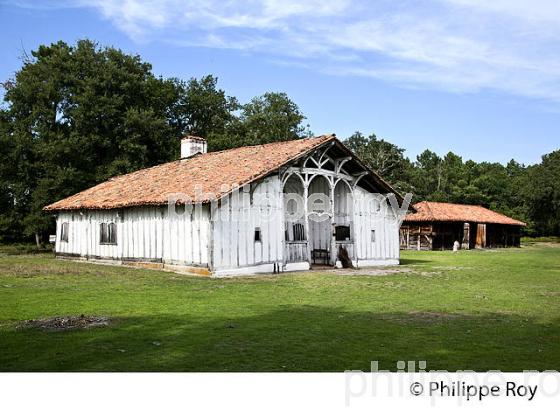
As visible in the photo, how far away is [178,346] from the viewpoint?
7582mm

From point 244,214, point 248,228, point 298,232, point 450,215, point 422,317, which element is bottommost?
point 422,317

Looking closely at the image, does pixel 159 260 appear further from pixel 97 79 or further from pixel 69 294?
pixel 97 79

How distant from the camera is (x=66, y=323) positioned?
30.2ft

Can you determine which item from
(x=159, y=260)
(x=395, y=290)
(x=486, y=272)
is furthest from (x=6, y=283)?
(x=486, y=272)

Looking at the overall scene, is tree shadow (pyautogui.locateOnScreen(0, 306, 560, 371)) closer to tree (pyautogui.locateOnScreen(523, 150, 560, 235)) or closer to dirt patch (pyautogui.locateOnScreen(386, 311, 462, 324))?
dirt patch (pyautogui.locateOnScreen(386, 311, 462, 324))

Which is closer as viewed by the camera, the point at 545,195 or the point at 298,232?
the point at 298,232

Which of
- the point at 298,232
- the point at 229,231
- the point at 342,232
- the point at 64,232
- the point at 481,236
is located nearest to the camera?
the point at 229,231

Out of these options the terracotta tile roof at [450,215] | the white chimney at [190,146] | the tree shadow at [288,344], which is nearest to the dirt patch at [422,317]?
the tree shadow at [288,344]

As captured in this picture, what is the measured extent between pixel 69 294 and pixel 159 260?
9.16 meters

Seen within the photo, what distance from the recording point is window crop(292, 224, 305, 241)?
23553 millimetres

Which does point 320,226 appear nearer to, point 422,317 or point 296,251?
point 296,251

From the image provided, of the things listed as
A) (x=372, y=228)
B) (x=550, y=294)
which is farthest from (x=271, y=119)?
(x=550, y=294)

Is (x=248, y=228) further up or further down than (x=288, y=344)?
further up

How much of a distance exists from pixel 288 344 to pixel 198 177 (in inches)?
622
